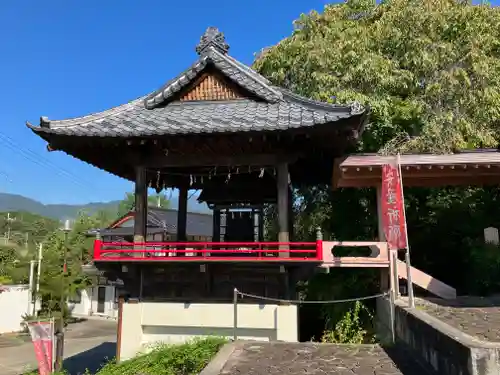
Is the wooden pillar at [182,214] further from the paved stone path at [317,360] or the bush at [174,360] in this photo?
the paved stone path at [317,360]

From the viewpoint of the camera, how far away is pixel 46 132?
1098 centimetres

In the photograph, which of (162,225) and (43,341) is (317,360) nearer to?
(43,341)

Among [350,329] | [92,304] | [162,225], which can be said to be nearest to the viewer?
[350,329]

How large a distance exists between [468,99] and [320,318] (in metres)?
9.42

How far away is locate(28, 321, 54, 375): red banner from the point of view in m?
13.3

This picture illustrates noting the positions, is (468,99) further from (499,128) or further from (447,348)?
(447,348)

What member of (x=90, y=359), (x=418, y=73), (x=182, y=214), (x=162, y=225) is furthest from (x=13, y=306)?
(x=418, y=73)

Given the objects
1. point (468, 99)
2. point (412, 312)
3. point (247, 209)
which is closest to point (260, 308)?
point (412, 312)

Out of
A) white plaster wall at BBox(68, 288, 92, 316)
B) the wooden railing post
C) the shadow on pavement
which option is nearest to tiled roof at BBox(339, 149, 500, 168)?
the wooden railing post

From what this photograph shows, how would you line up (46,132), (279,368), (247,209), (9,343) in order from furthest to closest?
(9,343), (247,209), (46,132), (279,368)

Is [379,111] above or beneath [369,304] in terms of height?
above

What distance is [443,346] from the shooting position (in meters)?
6.29

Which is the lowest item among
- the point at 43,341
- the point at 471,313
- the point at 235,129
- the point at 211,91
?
the point at 43,341

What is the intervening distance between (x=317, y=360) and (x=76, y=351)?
59.5 ft
